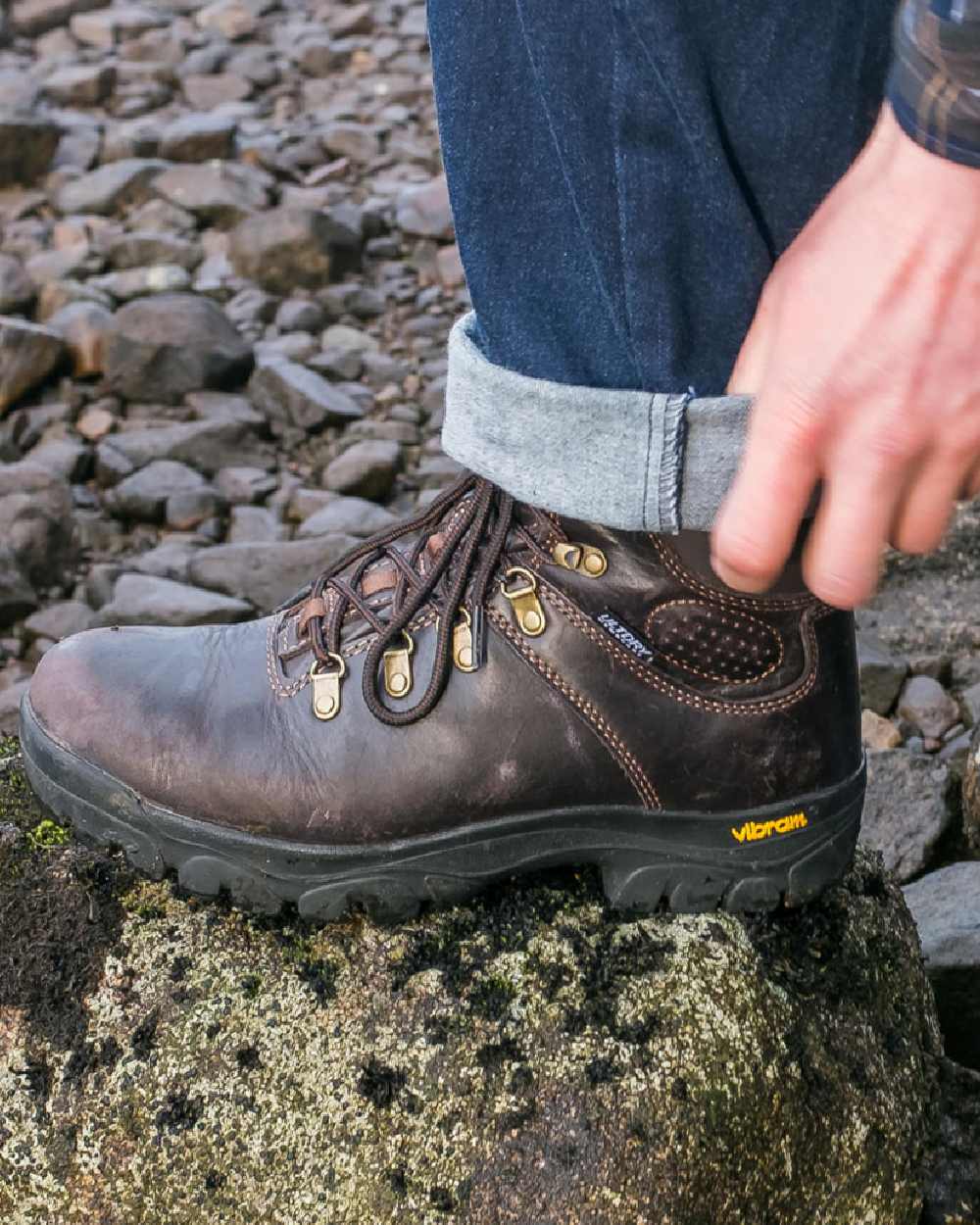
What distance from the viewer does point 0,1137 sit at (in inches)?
69.9

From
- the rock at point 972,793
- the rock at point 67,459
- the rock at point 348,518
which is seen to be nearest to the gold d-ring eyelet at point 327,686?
the rock at point 972,793

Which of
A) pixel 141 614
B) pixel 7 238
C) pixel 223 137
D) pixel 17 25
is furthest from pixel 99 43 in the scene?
pixel 141 614

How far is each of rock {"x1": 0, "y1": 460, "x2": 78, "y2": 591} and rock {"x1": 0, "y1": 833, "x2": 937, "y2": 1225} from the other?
2615mm

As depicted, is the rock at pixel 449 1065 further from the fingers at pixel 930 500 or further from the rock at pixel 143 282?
the rock at pixel 143 282

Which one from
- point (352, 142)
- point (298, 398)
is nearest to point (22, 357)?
point (298, 398)

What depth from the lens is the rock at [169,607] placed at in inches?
163

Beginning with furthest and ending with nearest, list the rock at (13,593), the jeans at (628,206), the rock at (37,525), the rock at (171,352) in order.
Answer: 1. the rock at (171,352)
2. the rock at (37,525)
3. the rock at (13,593)
4. the jeans at (628,206)

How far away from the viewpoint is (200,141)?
7.44 m

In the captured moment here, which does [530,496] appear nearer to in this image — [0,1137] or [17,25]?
[0,1137]

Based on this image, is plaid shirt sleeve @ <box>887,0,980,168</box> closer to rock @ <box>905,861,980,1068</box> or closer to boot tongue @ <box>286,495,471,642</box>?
boot tongue @ <box>286,495,471,642</box>

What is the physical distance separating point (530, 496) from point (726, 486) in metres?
0.23

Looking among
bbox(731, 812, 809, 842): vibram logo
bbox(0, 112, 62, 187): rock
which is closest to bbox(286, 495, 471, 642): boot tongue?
bbox(731, 812, 809, 842): vibram logo

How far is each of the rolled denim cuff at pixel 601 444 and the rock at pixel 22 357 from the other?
407 centimetres

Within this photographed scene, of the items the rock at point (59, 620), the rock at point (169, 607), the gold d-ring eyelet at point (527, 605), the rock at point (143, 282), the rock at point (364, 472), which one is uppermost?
the gold d-ring eyelet at point (527, 605)
